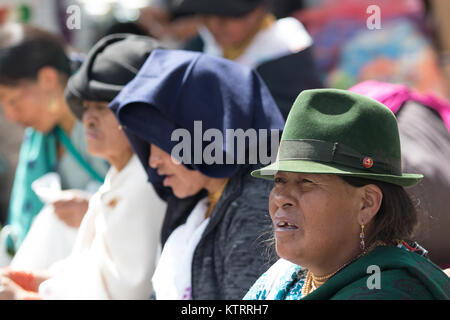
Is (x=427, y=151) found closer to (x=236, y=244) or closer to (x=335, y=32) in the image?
(x=236, y=244)

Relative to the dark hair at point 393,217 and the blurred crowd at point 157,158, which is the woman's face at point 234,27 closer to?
the blurred crowd at point 157,158

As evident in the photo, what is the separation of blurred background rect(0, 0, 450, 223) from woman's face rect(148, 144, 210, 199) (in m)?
2.76

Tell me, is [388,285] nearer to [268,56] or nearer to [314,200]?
[314,200]

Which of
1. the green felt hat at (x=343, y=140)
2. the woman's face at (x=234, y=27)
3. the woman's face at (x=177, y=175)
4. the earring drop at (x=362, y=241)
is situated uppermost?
the green felt hat at (x=343, y=140)

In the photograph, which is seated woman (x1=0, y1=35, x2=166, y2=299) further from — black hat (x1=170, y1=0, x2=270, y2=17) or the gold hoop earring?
black hat (x1=170, y1=0, x2=270, y2=17)

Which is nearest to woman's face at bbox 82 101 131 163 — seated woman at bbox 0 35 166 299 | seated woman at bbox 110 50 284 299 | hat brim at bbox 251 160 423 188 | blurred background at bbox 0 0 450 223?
seated woman at bbox 0 35 166 299

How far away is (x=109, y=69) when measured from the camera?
12.4 feet

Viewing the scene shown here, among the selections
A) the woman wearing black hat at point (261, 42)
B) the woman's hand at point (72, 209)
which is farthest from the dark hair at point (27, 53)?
the woman's hand at point (72, 209)

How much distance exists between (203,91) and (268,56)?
5.48 ft

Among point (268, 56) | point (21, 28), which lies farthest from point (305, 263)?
point (21, 28)

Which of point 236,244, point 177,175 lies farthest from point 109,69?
point 236,244

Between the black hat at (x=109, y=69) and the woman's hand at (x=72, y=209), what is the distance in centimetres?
63

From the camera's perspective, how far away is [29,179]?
16.3ft

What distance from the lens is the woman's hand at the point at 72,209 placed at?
4223mm
